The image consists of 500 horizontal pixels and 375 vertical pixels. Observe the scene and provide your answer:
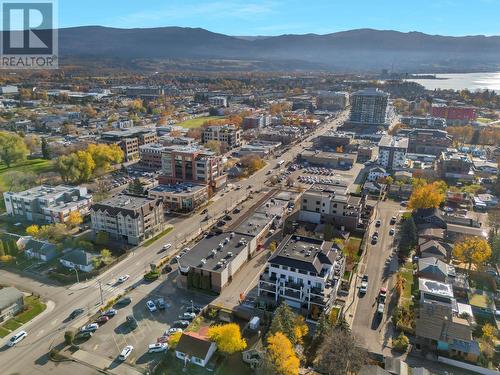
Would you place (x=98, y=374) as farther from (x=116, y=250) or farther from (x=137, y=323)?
(x=116, y=250)

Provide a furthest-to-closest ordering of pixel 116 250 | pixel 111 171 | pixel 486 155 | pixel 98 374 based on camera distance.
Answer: pixel 486 155, pixel 111 171, pixel 116 250, pixel 98 374

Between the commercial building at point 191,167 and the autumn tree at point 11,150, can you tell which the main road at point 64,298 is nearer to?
the commercial building at point 191,167

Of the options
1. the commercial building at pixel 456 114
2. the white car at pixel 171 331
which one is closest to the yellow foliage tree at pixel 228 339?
the white car at pixel 171 331

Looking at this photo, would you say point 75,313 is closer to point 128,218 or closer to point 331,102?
point 128,218

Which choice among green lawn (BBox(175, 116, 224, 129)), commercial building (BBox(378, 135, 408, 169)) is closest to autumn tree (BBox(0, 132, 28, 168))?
green lawn (BBox(175, 116, 224, 129))

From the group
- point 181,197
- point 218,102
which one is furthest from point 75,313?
point 218,102

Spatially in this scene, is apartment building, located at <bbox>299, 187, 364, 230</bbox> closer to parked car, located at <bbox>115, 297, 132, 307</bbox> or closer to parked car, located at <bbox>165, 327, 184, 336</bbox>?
parked car, located at <bbox>165, 327, 184, 336</bbox>

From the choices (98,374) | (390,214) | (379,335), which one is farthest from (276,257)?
(390,214)
